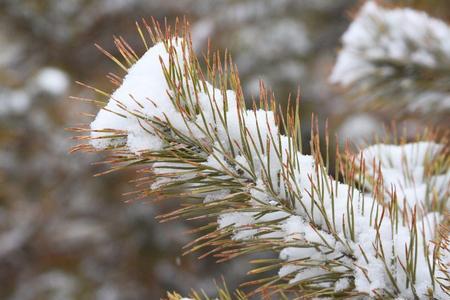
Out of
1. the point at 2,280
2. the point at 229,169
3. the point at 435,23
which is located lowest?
the point at 2,280

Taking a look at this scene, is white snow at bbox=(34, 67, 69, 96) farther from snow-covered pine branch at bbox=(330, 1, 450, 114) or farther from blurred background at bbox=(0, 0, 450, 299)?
snow-covered pine branch at bbox=(330, 1, 450, 114)

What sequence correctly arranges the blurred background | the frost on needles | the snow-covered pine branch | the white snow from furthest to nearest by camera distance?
the blurred background → the white snow → the snow-covered pine branch → the frost on needles

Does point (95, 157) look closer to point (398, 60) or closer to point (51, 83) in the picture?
point (51, 83)

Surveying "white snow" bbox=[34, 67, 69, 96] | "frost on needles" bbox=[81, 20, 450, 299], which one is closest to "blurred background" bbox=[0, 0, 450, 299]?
"white snow" bbox=[34, 67, 69, 96]

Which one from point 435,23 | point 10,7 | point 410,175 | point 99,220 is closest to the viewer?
point 410,175

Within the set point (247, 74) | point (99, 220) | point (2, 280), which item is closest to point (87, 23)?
point (247, 74)

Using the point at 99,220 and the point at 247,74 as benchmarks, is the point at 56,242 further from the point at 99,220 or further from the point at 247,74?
the point at 247,74

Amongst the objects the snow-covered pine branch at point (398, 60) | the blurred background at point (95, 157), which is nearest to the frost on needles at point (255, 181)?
the snow-covered pine branch at point (398, 60)
